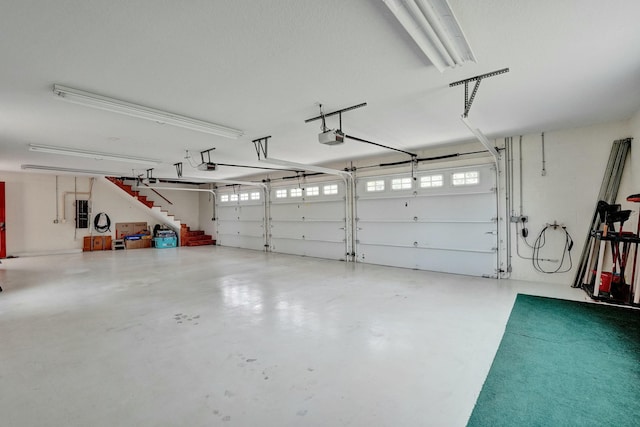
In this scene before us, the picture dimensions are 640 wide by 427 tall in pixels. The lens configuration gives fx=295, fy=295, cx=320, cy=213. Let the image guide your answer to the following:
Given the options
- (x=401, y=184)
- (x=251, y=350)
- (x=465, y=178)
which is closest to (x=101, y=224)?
(x=401, y=184)

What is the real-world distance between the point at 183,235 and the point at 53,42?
10489 mm

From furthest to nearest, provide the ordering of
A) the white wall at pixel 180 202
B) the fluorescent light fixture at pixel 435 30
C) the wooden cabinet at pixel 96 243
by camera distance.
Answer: the white wall at pixel 180 202
the wooden cabinet at pixel 96 243
the fluorescent light fixture at pixel 435 30

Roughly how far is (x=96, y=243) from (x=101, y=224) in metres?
0.70

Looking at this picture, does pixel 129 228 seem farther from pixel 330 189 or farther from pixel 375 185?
pixel 375 185

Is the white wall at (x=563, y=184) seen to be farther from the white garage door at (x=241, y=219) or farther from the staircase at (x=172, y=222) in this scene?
the staircase at (x=172, y=222)

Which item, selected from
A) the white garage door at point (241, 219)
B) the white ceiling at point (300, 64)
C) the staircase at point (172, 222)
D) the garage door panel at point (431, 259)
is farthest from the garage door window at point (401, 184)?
the staircase at point (172, 222)

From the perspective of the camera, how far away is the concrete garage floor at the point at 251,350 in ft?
6.29

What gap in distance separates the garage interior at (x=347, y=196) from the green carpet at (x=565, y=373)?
27 millimetres

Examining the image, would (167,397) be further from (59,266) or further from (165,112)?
(59,266)

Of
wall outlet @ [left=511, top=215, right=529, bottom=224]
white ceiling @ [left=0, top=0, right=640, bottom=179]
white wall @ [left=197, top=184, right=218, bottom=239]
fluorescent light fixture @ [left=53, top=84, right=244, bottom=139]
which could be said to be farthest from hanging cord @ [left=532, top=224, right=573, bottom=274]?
white wall @ [left=197, top=184, right=218, bottom=239]

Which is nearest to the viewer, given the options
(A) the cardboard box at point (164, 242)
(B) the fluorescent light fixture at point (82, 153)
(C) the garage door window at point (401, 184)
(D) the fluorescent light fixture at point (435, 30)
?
(D) the fluorescent light fixture at point (435, 30)

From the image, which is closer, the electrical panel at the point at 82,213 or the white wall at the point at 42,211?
the white wall at the point at 42,211

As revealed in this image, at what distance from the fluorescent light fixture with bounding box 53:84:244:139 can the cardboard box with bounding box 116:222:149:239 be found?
8980mm

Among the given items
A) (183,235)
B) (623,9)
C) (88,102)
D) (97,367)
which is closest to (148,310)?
(97,367)
